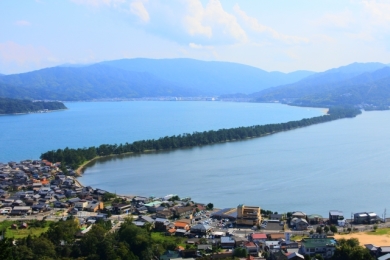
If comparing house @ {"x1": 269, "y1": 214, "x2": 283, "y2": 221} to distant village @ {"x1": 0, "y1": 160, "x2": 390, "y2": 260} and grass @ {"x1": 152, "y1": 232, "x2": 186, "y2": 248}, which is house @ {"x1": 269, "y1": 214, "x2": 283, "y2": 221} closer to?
distant village @ {"x1": 0, "y1": 160, "x2": 390, "y2": 260}

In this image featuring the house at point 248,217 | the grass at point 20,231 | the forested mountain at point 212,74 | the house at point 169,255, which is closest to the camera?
the house at point 169,255

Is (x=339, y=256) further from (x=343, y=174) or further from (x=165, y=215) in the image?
(x=343, y=174)

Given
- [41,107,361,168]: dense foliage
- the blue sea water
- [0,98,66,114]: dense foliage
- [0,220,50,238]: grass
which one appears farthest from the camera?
[0,98,66,114]: dense foliage

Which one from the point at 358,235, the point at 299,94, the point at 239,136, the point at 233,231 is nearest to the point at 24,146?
the point at 239,136

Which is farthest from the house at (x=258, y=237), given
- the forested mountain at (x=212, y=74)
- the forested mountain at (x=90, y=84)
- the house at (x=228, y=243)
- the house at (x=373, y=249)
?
the forested mountain at (x=212, y=74)

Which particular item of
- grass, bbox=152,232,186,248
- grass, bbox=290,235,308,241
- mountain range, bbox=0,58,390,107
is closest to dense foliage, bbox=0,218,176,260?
grass, bbox=152,232,186,248

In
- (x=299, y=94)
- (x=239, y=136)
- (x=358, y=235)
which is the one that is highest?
(x=299, y=94)

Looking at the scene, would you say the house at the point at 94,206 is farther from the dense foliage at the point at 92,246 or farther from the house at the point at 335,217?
the house at the point at 335,217
